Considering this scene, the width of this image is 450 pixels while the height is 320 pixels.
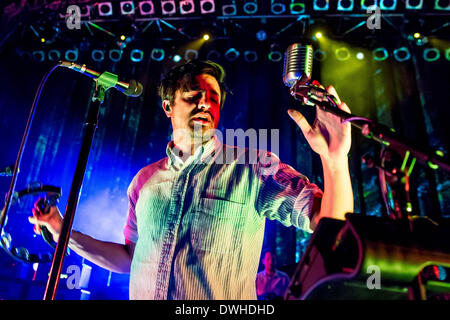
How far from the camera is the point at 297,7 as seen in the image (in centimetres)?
618

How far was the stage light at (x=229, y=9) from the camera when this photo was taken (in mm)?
6334

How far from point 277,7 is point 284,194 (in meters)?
5.51

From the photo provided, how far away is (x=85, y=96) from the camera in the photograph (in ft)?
28.2

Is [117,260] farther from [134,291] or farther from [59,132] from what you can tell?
[59,132]

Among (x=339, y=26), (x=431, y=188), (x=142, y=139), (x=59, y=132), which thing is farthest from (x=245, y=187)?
(x=59, y=132)

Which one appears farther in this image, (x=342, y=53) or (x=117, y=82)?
(x=342, y=53)

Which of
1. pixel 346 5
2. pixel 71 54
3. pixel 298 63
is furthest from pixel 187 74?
pixel 71 54

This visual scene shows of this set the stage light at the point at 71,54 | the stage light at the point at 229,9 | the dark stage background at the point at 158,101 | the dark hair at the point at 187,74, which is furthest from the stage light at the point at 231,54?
the dark hair at the point at 187,74

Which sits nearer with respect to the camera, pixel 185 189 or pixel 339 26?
pixel 185 189

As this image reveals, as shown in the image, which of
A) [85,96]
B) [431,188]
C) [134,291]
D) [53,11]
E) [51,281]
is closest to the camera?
[51,281]

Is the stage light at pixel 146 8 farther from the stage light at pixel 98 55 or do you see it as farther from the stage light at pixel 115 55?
the stage light at pixel 98 55

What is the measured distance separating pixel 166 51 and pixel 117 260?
22.2 ft

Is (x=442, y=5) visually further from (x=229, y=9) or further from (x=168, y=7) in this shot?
(x=168, y=7)
